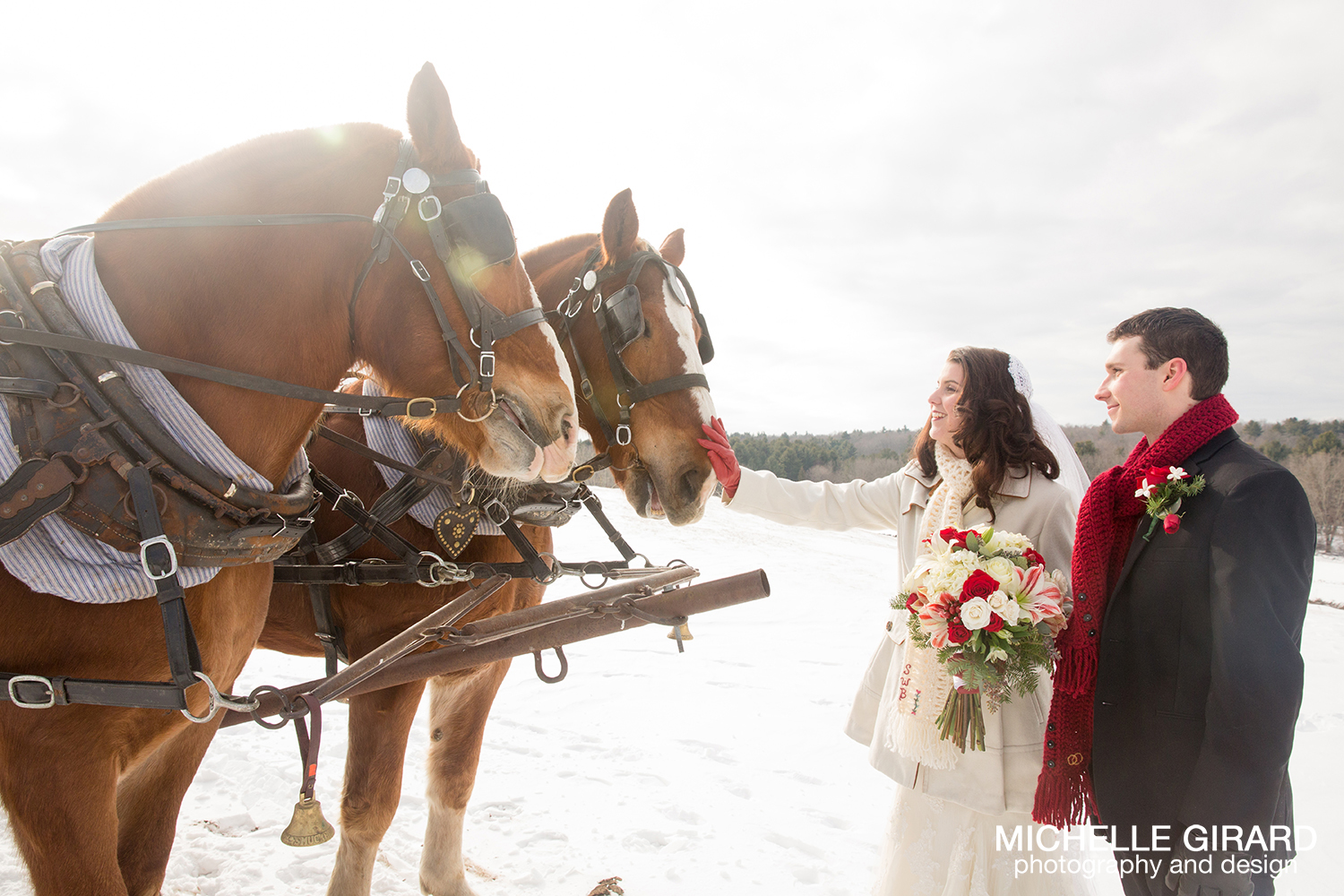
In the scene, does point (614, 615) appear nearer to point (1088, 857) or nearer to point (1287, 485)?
point (1287, 485)

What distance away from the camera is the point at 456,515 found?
7.91ft

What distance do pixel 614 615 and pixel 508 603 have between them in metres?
0.97

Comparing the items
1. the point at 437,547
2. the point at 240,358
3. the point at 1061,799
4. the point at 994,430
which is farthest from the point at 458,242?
the point at 1061,799

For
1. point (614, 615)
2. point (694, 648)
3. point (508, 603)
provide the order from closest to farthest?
1. point (614, 615)
2. point (508, 603)
3. point (694, 648)

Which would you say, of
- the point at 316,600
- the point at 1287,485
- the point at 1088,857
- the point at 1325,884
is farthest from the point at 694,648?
the point at 1287,485

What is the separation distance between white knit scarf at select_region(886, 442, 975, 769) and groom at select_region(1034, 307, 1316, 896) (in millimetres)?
333

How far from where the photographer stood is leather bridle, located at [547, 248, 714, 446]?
2.62m

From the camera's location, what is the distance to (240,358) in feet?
5.00

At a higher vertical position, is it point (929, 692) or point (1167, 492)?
point (1167, 492)

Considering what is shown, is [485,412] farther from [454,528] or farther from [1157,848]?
[1157,848]

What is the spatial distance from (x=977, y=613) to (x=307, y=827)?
7.47 feet

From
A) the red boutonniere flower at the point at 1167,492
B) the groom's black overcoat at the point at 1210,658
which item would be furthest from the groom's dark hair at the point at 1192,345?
the red boutonniere flower at the point at 1167,492

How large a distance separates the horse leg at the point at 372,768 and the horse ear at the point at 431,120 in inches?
70.5

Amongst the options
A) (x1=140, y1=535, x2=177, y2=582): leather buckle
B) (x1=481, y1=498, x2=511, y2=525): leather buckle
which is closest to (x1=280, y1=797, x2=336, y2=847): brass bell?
(x1=481, y1=498, x2=511, y2=525): leather buckle
